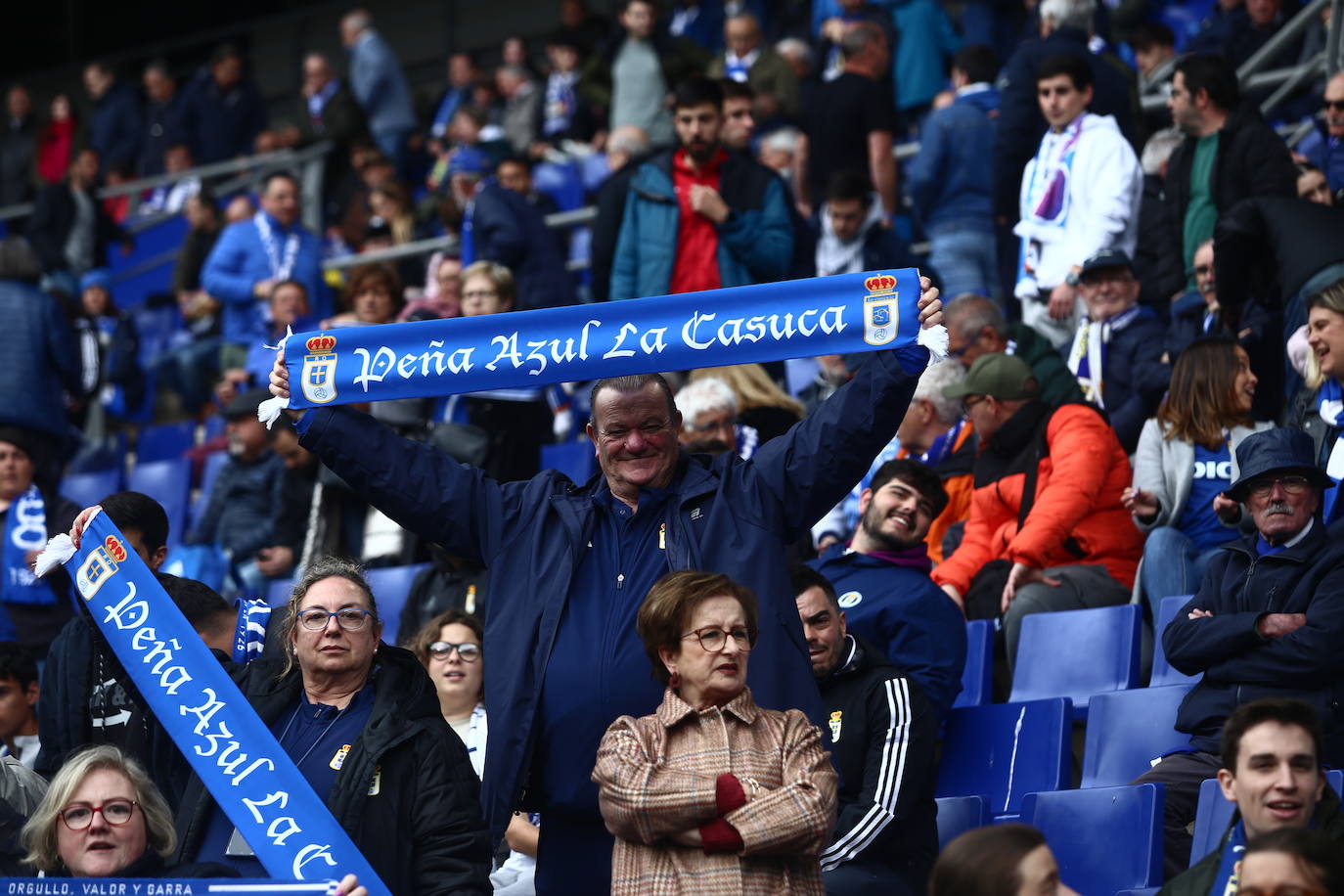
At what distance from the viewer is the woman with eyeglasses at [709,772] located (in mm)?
4117

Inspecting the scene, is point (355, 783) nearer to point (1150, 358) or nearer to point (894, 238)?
point (1150, 358)

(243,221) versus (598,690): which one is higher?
(243,221)

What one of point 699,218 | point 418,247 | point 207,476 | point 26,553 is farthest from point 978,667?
point 418,247

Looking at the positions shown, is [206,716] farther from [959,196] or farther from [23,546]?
[959,196]

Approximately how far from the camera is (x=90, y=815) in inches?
179

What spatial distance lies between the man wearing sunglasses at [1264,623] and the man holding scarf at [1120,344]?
6.43 feet

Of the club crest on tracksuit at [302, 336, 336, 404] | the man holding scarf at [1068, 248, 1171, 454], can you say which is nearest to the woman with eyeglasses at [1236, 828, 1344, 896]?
the club crest on tracksuit at [302, 336, 336, 404]

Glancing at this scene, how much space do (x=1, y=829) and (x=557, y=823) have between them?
5.14 feet

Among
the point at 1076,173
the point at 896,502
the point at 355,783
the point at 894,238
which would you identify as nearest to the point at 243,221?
the point at 894,238

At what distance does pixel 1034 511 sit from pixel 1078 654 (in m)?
0.64

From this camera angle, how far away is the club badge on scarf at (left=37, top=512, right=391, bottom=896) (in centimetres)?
449

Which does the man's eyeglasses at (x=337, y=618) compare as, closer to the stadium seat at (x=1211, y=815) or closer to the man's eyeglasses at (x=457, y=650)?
the man's eyeglasses at (x=457, y=650)

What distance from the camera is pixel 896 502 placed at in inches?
255

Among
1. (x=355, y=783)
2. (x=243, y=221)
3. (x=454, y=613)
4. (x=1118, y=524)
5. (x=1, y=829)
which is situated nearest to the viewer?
(x=355, y=783)
